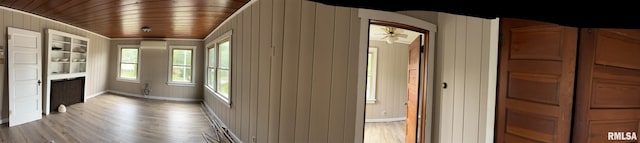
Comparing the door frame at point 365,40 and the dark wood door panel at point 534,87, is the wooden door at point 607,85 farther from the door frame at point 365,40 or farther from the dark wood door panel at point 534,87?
the door frame at point 365,40

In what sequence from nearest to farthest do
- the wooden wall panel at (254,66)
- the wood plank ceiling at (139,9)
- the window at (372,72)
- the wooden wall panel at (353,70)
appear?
the wooden wall panel at (353,70)
the wooden wall panel at (254,66)
the wood plank ceiling at (139,9)
the window at (372,72)

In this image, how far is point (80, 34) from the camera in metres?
6.29

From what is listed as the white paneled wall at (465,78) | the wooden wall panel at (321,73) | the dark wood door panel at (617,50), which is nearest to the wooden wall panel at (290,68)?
the wooden wall panel at (321,73)

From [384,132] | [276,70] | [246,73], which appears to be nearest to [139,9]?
[246,73]

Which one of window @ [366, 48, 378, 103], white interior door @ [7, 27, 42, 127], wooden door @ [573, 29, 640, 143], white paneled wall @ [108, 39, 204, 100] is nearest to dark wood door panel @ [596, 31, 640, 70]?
wooden door @ [573, 29, 640, 143]

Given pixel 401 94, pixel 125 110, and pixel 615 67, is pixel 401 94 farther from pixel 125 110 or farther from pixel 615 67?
pixel 125 110

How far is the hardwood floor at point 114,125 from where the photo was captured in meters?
3.73

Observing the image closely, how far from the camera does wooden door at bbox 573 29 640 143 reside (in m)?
1.83

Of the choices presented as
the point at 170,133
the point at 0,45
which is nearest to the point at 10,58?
the point at 0,45

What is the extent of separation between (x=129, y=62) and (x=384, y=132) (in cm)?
752

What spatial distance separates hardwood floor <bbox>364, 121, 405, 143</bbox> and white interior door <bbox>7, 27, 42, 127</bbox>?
17.7ft

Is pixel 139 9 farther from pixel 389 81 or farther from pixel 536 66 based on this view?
pixel 389 81

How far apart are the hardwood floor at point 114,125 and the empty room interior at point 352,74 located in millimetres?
30

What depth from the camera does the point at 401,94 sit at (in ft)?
19.1
